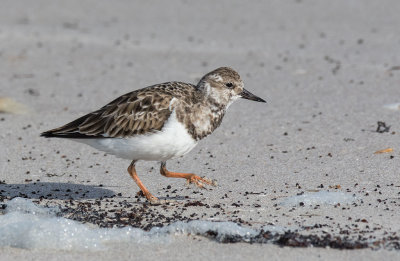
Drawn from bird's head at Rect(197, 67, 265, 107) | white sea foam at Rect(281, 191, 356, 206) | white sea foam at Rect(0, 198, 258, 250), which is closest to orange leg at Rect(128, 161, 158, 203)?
white sea foam at Rect(0, 198, 258, 250)

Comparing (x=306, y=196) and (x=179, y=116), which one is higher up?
(x=179, y=116)

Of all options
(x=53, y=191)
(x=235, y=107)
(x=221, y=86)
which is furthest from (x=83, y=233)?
(x=235, y=107)

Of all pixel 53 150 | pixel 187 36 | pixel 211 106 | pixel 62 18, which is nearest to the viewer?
pixel 211 106

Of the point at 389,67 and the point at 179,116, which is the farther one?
the point at 389,67

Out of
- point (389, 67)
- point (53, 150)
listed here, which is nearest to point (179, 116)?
point (53, 150)

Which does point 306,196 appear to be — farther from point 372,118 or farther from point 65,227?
point 372,118

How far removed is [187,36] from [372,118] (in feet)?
13.9

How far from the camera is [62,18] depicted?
12.2 m

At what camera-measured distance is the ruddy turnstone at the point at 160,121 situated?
18.0 ft

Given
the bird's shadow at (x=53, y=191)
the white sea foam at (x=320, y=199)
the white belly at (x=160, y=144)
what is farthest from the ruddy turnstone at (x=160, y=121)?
the white sea foam at (x=320, y=199)

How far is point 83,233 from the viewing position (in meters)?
4.79

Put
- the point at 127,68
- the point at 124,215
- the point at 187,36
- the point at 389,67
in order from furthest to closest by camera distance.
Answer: the point at 187,36 → the point at 127,68 → the point at 389,67 → the point at 124,215

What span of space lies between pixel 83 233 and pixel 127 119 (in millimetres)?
1193

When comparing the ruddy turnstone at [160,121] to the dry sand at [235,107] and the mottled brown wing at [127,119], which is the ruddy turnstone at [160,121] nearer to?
the mottled brown wing at [127,119]
